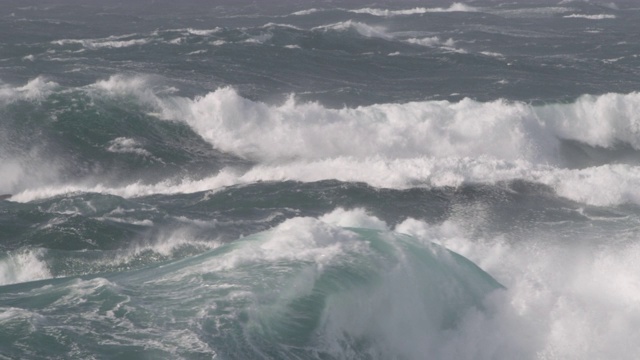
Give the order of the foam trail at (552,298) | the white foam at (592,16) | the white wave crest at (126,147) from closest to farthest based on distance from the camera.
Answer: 1. the foam trail at (552,298)
2. the white wave crest at (126,147)
3. the white foam at (592,16)

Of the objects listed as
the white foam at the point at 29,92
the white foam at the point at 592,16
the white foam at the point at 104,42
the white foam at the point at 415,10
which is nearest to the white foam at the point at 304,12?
the white foam at the point at 415,10

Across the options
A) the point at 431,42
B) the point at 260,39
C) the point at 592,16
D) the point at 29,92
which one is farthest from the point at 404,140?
the point at 592,16

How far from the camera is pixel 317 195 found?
27078 mm

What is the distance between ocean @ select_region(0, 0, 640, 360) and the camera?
52.5 feet

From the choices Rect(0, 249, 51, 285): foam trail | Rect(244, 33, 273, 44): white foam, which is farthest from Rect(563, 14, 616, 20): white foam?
Rect(0, 249, 51, 285): foam trail

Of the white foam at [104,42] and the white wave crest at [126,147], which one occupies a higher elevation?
the white foam at [104,42]

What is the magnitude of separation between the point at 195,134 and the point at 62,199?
9343mm

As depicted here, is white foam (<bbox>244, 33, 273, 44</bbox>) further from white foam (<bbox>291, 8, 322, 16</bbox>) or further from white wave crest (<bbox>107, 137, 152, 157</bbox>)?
white wave crest (<bbox>107, 137, 152, 157</bbox>)

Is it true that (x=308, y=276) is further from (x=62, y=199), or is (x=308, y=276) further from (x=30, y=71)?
A: (x=30, y=71)

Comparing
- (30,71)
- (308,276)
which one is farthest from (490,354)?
(30,71)

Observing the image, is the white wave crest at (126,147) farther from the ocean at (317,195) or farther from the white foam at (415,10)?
the white foam at (415,10)

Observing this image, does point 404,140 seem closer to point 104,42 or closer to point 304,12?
point 104,42

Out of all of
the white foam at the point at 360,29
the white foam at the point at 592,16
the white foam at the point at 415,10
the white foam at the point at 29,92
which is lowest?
the white foam at the point at 592,16

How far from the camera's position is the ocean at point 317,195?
1599 centimetres
